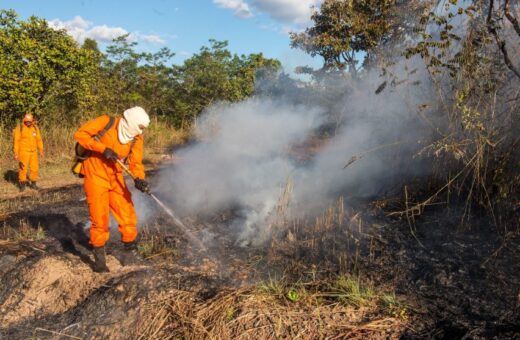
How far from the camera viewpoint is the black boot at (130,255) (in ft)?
15.7

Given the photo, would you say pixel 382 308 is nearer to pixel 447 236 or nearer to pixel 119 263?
pixel 447 236

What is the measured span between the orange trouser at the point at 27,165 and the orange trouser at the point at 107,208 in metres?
5.29

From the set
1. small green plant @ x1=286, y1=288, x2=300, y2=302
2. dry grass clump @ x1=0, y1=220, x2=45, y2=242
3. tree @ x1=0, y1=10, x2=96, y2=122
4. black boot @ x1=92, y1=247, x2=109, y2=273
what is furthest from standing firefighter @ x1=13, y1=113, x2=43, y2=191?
small green plant @ x1=286, y1=288, x2=300, y2=302

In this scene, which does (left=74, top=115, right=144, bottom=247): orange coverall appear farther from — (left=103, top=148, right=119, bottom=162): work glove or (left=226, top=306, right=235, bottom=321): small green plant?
(left=226, top=306, right=235, bottom=321): small green plant

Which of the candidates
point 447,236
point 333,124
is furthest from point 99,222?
point 333,124

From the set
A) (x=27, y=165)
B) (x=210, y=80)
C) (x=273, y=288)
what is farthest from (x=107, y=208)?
(x=210, y=80)

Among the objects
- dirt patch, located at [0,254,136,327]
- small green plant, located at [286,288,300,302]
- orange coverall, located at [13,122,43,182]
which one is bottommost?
dirt patch, located at [0,254,136,327]

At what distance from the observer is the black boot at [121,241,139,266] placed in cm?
478

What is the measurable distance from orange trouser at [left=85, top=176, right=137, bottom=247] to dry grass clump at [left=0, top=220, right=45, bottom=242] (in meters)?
1.52

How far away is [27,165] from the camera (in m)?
8.98

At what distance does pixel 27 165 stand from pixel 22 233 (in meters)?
3.88

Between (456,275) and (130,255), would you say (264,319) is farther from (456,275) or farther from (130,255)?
(130,255)

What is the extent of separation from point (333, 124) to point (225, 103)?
7276 millimetres

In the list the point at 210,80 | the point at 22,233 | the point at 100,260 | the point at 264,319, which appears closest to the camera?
the point at 264,319
